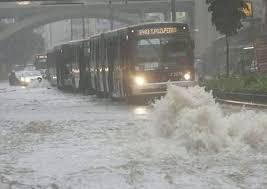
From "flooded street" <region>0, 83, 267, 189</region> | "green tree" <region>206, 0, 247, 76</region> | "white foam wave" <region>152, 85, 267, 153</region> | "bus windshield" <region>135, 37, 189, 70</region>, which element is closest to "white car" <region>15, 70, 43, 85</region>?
"green tree" <region>206, 0, 247, 76</region>

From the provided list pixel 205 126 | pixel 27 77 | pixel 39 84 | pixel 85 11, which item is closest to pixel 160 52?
pixel 205 126

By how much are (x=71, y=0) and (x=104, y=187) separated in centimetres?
5403

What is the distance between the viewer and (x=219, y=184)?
384 inches

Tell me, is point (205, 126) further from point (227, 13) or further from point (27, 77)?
point (27, 77)

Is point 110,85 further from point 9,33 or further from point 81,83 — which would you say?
point 9,33

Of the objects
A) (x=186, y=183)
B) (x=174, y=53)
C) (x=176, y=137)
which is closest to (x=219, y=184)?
(x=186, y=183)

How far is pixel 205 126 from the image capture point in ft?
42.5

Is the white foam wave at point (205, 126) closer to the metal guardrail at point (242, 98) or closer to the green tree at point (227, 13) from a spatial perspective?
the metal guardrail at point (242, 98)

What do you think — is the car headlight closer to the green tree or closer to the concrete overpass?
the green tree

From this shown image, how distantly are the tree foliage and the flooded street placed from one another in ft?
57.2

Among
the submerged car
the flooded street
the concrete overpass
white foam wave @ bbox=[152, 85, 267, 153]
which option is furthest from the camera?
the concrete overpass

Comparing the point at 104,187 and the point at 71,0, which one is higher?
the point at 71,0

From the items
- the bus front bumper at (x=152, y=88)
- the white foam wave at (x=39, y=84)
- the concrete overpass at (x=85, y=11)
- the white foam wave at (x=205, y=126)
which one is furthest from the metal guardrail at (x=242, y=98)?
the concrete overpass at (x=85, y=11)

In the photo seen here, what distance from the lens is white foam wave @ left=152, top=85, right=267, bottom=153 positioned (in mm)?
12758
